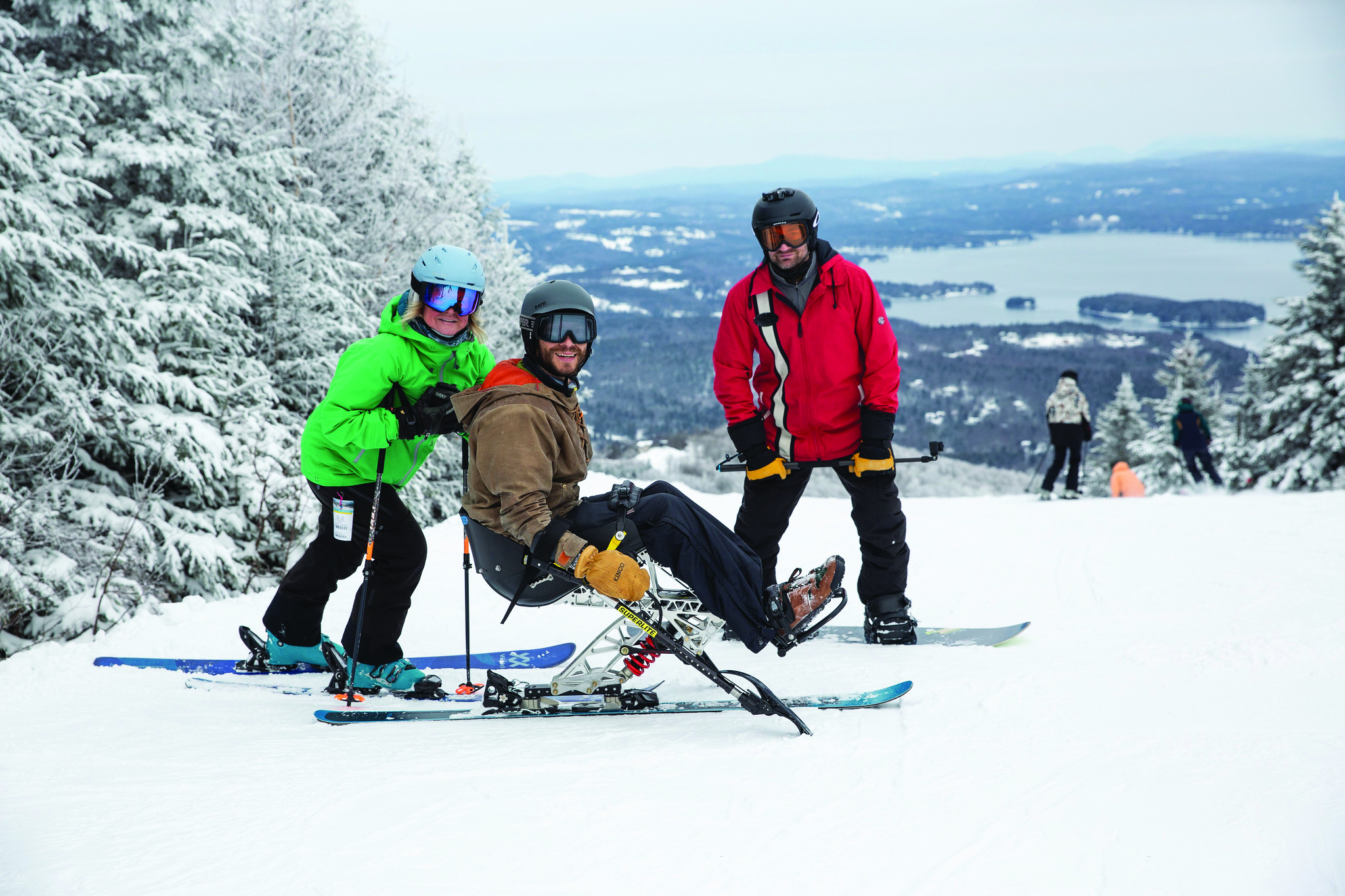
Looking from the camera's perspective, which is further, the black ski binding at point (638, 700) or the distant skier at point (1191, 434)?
the distant skier at point (1191, 434)

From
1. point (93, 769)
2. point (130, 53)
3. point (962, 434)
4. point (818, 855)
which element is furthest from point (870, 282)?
point (962, 434)

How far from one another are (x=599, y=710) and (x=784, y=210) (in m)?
2.49

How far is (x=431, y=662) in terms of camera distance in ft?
15.8

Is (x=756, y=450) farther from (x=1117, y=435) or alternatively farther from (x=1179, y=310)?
(x=1179, y=310)

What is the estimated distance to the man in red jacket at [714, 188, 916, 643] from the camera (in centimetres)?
411

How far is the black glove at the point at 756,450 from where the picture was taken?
4.28m

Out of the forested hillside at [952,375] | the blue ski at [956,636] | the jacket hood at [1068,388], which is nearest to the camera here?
the blue ski at [956,636]

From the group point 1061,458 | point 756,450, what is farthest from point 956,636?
point 1061,458

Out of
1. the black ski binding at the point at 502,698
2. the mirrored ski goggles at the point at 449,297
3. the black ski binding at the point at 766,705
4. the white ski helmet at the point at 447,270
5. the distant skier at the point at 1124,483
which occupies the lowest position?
the distant skier at the point at 1124,483

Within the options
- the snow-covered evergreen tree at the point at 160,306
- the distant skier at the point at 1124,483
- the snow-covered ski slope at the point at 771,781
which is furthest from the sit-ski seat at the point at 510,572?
the distant skier at the point at 1124,483

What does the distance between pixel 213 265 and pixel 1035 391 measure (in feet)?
352

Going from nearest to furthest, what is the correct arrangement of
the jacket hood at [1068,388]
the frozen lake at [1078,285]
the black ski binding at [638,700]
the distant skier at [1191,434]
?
1. the black ski binding at [638,700]
2. the jacket hood at [1068,388]
3. the distant skier at [1191,434]
4. the frozen lake at [1078,285]

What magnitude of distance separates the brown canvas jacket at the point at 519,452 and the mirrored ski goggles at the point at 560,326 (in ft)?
0.58

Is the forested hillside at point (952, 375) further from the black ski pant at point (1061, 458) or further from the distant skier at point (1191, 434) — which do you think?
the black ski pant at point (1061, 458)
